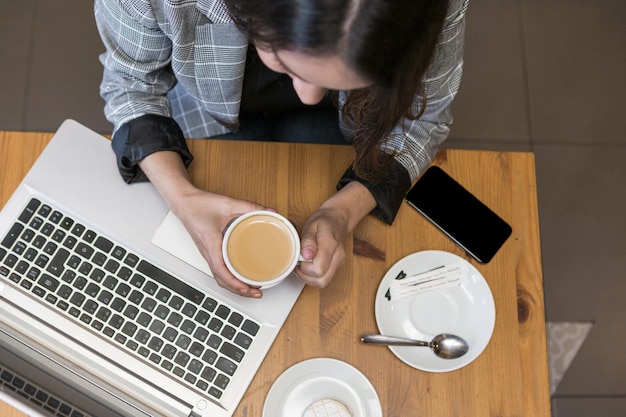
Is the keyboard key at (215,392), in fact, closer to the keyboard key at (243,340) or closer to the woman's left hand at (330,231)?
the keyboard key at (243,340)

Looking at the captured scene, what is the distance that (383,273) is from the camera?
3.07ft

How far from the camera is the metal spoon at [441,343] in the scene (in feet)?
2.91

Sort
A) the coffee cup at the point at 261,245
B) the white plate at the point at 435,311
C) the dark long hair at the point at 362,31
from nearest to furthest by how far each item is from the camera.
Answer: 1. the dark long hair at the point at 362,31
2. the coffee cup at the point at 261,245
3. the white plate at the point at 435,311

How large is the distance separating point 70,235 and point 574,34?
5.18 feet

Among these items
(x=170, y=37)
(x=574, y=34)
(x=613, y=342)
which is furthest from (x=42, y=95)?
(x=613, y=342)

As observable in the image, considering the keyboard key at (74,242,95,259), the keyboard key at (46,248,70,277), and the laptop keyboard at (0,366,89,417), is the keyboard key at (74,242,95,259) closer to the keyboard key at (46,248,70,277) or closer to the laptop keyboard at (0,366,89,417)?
the keyboard key at (46,248,70,277)

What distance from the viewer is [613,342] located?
1.63 metres

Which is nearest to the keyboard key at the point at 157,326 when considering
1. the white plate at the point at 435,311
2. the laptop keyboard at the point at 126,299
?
the laptop keyboard at the point at 126,299

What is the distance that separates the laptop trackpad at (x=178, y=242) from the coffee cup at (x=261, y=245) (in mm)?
115

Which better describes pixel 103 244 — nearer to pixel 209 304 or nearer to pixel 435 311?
pixel 209 304

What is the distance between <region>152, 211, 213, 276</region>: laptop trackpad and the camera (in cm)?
91

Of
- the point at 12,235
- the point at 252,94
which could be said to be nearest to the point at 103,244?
the point at 12,235

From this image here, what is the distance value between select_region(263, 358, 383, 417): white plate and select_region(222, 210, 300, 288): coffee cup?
161 mm

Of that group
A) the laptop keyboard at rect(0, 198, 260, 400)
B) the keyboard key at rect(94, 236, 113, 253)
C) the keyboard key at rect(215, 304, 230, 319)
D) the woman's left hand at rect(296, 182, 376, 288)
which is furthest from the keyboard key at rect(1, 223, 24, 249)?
the woman's left hand at rect(296, 182, 376, 288)
